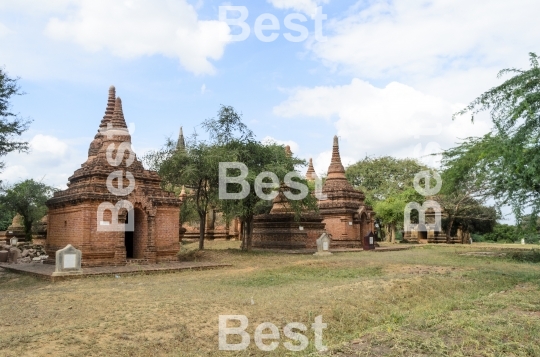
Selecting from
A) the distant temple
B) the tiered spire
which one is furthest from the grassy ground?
the tiered spire

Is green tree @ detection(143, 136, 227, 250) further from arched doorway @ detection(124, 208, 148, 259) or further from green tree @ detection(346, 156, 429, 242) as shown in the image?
green tree @ detection(346, 156, 429, 242)

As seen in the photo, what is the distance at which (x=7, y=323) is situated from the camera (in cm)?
789

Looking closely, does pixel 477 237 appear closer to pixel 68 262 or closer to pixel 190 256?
pixel 190 256

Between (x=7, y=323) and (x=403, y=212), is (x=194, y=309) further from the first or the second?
(x=403, y=212)

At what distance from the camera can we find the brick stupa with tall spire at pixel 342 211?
27719 mm

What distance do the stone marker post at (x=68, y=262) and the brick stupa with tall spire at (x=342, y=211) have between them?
53.7 ft

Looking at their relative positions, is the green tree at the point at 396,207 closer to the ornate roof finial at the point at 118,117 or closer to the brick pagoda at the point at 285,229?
the brick pagoda at the point at 285,229

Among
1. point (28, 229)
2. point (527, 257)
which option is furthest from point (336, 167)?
point (28, 229)

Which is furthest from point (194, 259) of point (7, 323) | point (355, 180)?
point (355, 180)

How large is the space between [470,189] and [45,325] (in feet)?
96.5

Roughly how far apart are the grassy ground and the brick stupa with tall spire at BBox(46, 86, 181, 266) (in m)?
2.44

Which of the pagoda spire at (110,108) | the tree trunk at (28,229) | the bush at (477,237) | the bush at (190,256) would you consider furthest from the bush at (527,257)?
the tree trunk at (28,229)

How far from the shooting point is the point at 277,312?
27.9 ft

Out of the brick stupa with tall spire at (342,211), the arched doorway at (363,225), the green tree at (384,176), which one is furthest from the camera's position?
the green tree at (384,176)
